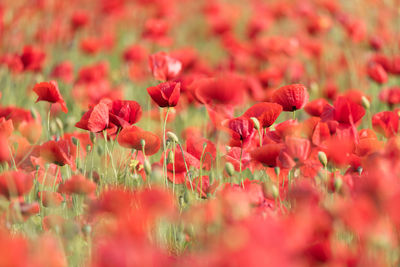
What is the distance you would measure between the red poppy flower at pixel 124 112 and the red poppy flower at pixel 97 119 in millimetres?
19

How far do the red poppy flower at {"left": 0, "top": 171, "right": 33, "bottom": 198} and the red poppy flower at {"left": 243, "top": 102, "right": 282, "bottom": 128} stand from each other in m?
0.51

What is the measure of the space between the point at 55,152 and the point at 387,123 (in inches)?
32.1

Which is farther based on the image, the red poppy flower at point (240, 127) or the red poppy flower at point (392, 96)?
the red poppy flower at point (392, 96)

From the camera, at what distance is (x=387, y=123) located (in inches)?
53.7

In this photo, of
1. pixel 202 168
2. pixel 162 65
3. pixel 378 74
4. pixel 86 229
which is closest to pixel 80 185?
pixel 86 229

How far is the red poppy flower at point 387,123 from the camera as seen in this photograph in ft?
4.42

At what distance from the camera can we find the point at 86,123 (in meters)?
1.21

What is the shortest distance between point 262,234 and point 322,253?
6.4 inches

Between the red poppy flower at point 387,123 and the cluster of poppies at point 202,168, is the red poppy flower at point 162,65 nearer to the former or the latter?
the cluster of poppies at point 202,168

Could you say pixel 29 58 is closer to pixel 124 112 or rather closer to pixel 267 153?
pixel 124 112

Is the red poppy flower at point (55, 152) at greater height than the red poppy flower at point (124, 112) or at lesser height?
lesser

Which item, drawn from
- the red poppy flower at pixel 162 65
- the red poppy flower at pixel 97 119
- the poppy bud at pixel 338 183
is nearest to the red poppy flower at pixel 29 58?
the red poppy flower at pixel 162 65

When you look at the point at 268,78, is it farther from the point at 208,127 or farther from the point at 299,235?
the point at 299,235

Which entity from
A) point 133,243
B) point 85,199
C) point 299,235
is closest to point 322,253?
point 299,235
